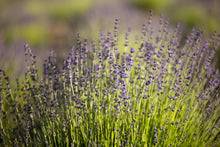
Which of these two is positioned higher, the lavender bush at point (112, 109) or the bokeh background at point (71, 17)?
the bokeh background at point (71, 17)

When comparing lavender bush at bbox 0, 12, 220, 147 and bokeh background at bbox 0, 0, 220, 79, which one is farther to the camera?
bokeh background at bbox 0, 0, 220, 79

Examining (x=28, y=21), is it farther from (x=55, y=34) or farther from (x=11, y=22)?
(x=55, y=34)

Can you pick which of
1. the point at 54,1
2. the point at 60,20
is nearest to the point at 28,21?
the point at 60,20

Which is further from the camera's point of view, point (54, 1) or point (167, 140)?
point (54, 1)

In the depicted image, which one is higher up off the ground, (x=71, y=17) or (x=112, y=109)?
(x=71, y=17)

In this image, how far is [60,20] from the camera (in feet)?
26.4

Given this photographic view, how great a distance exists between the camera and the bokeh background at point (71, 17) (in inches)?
210

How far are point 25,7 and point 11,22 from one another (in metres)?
1.76

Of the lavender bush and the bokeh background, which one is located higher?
the bokeh background

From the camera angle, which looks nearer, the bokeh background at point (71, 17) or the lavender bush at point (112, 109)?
the lavender bush at point (112, 109)

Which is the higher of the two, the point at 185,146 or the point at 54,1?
the point at 54,1

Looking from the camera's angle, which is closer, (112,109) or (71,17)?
(112,109)

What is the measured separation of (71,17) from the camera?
750 cm

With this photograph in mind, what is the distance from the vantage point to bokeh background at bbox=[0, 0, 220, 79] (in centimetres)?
534
